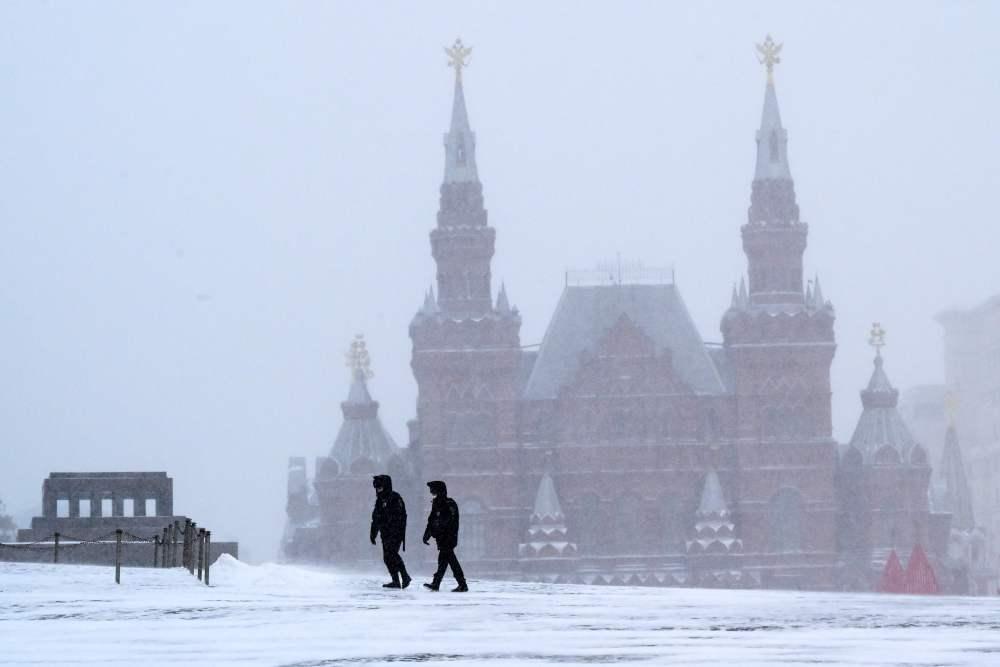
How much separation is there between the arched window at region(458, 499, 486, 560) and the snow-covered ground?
72455mm

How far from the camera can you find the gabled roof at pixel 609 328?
4208 inches

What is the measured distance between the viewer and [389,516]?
87.6 feet

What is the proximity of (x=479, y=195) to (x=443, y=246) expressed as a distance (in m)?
3.62

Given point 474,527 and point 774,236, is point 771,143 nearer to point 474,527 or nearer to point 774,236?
point 774,236

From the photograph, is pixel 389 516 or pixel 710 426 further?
pixel 710 426

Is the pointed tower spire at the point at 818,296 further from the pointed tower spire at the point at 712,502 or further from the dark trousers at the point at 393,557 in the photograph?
the dark trousers at the point at 393,557

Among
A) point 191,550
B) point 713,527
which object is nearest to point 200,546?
point 191,550

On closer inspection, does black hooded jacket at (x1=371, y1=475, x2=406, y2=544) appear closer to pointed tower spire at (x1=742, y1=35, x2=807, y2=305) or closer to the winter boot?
the winter boot

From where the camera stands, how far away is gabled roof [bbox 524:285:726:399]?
10688 cm

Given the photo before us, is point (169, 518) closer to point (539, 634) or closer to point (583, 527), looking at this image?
point (539, 634)

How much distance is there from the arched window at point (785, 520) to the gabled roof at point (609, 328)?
6528mm

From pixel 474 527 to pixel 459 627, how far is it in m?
82.8

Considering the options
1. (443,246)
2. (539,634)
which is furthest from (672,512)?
(539,634)

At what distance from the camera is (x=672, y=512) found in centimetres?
10450
